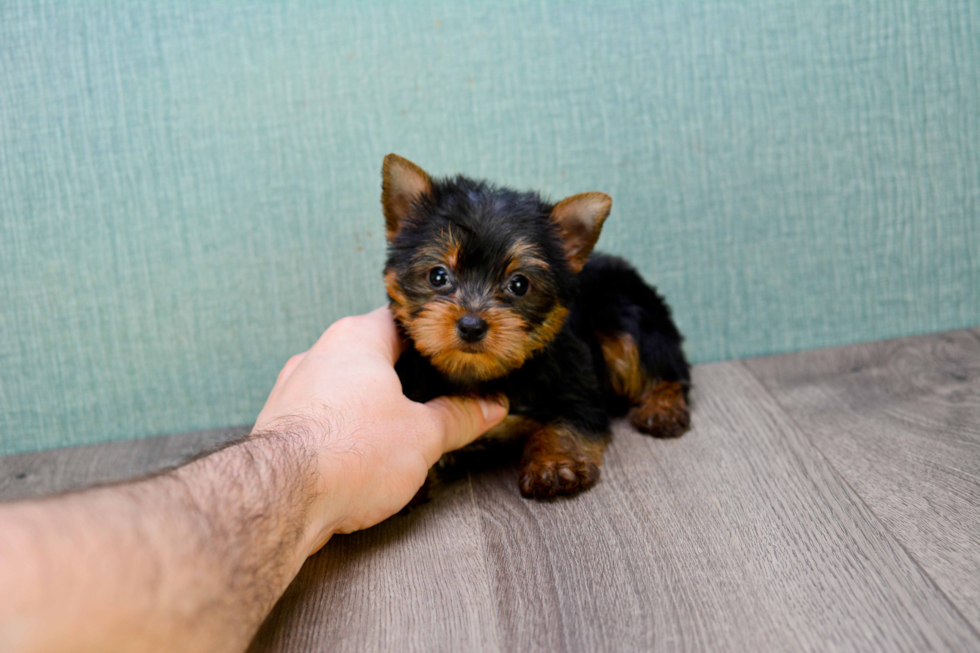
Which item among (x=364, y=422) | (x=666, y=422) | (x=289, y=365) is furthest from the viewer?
(x=666, y=422)

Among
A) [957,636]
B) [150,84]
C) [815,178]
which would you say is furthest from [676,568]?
[150,84]

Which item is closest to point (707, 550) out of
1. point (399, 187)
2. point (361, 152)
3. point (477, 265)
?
point (477, 265)

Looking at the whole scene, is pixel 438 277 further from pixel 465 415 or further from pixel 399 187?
pixel 465 415

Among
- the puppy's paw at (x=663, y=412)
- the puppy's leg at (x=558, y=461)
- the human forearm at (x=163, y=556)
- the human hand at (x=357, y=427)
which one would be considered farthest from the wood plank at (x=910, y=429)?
the human forearm at (x=163, y=556)

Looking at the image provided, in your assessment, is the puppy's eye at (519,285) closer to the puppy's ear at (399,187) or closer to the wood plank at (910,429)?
the puppy's ear at (399,187)

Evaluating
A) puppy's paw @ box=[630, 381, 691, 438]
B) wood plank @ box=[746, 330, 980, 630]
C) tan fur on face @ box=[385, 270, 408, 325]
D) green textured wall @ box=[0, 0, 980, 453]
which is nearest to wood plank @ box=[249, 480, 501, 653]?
tan fur on face @ box=[385, 270, 408, 325]

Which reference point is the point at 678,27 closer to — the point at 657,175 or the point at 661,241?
the point at 657,175

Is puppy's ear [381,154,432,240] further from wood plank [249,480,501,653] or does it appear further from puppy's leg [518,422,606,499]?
wood plank [249,480,501,653]
